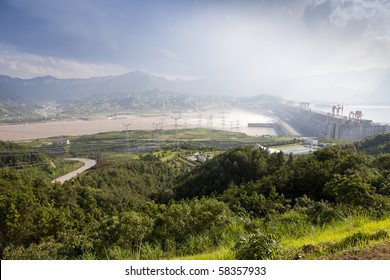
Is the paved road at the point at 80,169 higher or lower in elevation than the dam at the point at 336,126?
lower

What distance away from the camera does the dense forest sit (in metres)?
2.30

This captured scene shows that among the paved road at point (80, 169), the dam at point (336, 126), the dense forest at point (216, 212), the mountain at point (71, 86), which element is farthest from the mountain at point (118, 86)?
the dense forest at point (216, 212)

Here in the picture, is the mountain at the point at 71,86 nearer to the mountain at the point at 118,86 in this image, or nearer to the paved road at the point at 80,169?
the mountain at the point at 118,86

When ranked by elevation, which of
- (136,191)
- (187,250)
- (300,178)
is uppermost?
(187,250)

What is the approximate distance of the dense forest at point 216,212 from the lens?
7.56 ft

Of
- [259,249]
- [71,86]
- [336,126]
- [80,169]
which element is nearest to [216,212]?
[259,249]

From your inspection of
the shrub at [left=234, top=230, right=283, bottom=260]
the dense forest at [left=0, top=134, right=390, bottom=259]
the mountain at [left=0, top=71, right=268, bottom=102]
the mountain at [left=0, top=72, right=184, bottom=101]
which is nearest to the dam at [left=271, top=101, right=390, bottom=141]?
the dense forest at [left=0, top=134, right=390, bottom=259]

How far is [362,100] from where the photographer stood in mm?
94875

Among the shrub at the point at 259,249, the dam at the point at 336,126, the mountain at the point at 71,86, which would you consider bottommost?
the dam at the point at 336,126

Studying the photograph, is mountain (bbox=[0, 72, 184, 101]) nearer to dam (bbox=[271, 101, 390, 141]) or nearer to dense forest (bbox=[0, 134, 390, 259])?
dam (bbox=[271, 101, 390, 141])

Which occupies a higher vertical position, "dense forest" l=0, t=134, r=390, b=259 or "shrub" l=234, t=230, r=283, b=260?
"shrub" l=234, t=230, r=283, b=260

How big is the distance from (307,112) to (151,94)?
70.6m

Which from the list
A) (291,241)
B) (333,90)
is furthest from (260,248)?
(333,90)
